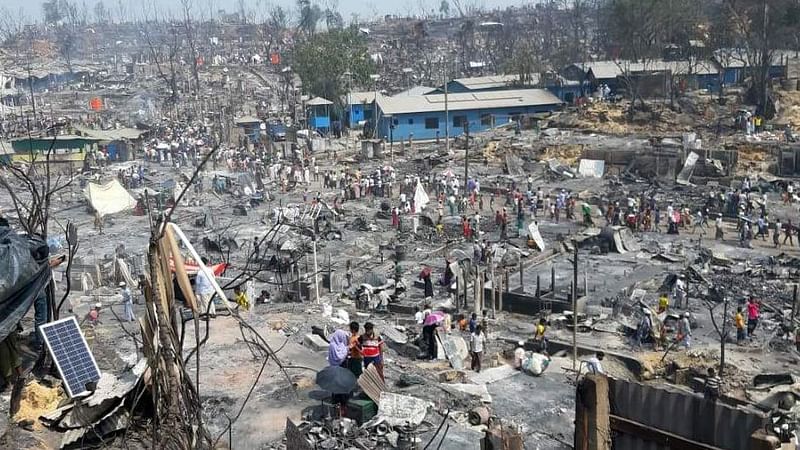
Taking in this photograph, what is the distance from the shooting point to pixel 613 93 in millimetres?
45656

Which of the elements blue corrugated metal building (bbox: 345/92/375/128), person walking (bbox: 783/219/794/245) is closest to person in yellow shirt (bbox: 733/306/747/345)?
person walking (bbox: 783/219/794/245)

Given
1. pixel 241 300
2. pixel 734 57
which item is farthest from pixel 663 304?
pixel 734 57

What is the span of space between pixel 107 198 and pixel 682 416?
22.9 meters

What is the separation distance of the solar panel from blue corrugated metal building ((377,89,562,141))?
34.6 m

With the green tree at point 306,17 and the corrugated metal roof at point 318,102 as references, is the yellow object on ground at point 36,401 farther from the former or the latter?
the green tree at point 306,17

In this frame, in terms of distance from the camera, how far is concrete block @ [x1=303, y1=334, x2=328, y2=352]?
12.4m

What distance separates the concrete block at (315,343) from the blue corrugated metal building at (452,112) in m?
30.1

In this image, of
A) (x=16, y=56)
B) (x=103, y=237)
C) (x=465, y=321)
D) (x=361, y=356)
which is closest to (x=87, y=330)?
(x=361, y=356)

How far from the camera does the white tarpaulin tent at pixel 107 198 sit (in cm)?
2556

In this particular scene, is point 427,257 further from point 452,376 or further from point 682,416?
point 682,416

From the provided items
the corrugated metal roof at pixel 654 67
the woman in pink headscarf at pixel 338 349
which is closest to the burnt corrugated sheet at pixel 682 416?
the woman in pink headscarf at pixel 338 349

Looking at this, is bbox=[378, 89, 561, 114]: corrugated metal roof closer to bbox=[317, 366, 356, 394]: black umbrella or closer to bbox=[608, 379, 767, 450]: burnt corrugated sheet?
bbox=[317, 366, 356, 394]: black umbrella

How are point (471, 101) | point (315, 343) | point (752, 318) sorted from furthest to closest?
point (471, 101), point (752, 318), point (315, 343)

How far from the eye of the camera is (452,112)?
4266cm
